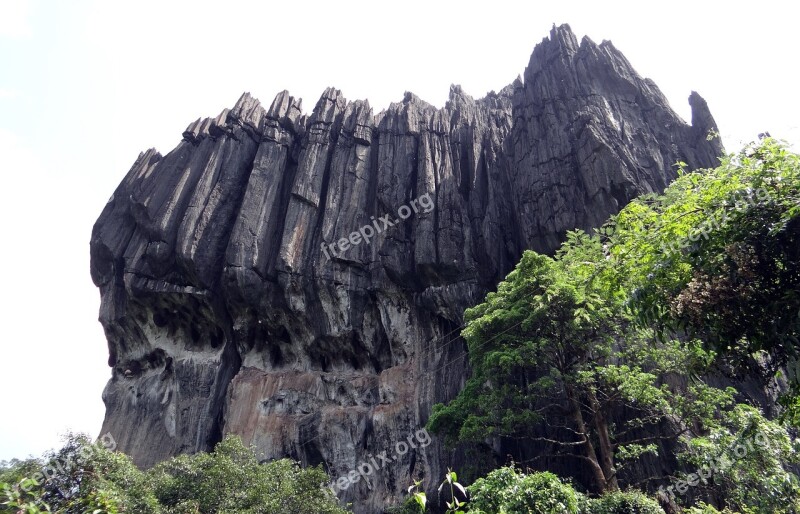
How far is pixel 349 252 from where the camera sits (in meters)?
24.9

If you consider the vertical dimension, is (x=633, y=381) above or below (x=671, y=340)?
below

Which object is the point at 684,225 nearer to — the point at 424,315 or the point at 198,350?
the point at 424,315

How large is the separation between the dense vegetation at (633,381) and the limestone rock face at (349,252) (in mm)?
6666

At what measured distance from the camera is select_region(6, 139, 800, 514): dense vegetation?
16.2 feet

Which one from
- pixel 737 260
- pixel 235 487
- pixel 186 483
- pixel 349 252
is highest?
pixel 349 252

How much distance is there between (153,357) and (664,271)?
26741 millimetres

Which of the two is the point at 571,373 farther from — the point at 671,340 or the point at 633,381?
the point at 671,340

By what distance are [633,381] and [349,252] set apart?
15078 mm

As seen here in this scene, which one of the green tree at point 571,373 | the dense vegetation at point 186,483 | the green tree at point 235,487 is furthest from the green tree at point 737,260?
the green tree at point 235,487

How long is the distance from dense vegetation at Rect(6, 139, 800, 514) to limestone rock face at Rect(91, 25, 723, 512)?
6.67 metres

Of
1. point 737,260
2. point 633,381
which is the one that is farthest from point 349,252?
point 737,260

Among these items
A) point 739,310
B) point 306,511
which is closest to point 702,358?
point 739,310

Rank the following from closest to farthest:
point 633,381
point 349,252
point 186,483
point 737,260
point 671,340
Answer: point 737,260
point 633,381
point 671,340
point 186,483
point 349,252

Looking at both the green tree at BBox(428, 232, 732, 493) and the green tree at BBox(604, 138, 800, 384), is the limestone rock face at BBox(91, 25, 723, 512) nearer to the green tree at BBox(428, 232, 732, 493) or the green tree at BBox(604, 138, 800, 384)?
the green tree at BBox(428, 232, 732, 493)
